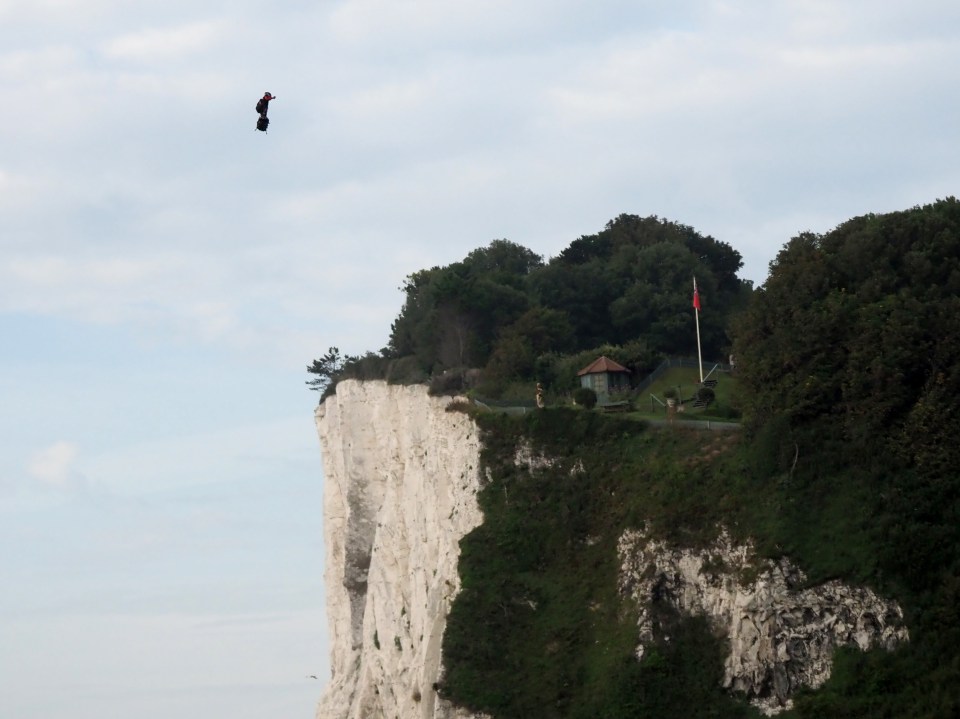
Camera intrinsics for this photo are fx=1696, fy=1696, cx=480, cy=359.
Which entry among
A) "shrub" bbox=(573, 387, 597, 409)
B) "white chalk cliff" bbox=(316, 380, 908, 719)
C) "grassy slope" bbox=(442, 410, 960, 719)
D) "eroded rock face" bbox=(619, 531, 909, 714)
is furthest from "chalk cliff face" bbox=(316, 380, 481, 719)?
"eroded rock face" bbox=(619, 531, 909, 714)

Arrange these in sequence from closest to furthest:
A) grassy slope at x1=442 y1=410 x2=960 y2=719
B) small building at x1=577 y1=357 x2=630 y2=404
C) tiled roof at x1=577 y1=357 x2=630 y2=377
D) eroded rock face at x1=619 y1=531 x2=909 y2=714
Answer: grassy slope at x1=442 y1=410 x2=960 y2=719 < eroded rock face at x1=619 y1=531 x2=909 y2=714 < small building at x1=577 y1=357 x2=630 y2=404 < tiled roof at x1=577 y1=357 x2=630 y2=377

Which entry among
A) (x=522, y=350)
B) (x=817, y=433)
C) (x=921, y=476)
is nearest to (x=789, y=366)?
(x=817, y=433)

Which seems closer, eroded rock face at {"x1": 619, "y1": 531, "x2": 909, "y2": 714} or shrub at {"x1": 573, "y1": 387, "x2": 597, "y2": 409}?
eroded rock face at {"x1": 619, "y1": 531, "x2": 909, "y2": 714}

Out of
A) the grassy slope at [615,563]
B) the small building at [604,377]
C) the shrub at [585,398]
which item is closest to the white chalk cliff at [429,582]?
the grassy slope at [615,563]

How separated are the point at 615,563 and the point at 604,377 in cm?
1576

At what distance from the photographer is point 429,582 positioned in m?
70.9

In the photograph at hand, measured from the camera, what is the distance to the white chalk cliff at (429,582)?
2207 inches

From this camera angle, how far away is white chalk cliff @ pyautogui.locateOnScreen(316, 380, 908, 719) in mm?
56062

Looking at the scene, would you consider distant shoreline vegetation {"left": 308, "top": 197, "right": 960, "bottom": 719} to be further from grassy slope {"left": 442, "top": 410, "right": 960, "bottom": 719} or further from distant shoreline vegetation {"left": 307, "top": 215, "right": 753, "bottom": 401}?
distant shoreline vegetation {"left": 307, "top": 215, "right": 753, "bottom": 401}

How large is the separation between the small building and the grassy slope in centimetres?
803

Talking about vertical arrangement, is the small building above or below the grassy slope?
above

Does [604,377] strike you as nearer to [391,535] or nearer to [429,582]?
[391,535]

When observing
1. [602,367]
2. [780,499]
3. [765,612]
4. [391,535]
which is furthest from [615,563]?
[391,535]

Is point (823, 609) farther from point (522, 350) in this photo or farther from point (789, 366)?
point (522, 350)
